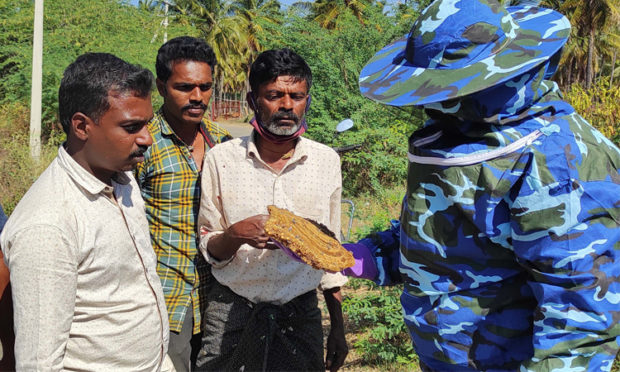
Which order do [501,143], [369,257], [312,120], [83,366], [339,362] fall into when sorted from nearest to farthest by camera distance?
[501,143], [83,366], [369,257], [339,362], [312,120]

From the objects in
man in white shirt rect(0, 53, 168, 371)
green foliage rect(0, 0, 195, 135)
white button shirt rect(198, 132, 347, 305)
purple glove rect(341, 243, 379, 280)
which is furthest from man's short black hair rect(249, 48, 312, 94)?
green foliage rect(0, 0, 195, 135)

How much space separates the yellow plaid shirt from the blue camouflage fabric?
1.38 m

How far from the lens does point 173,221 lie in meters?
3.06

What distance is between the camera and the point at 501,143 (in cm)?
174

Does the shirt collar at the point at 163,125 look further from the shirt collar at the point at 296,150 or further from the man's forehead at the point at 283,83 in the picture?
the man's forehead at the point at 283,83

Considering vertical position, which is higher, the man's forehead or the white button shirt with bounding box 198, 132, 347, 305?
the man's forehead

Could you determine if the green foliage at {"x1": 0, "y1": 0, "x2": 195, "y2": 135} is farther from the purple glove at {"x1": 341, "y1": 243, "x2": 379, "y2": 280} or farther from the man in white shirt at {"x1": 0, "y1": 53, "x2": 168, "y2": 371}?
the purple glove at {"x1": 341, "y1": 243, "x2": 379, "y2": 280}

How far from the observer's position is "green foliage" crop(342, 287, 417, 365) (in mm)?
4590

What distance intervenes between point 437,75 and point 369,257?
89 centimetres

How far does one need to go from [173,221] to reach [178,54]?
936mm

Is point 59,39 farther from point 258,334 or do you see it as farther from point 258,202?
point 258,334

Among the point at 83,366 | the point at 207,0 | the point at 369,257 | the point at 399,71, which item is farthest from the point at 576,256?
the point at 207,0

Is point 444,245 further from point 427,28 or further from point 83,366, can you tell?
point 83,366

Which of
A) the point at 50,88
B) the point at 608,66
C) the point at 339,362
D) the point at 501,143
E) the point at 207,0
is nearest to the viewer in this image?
the point at 501,143
